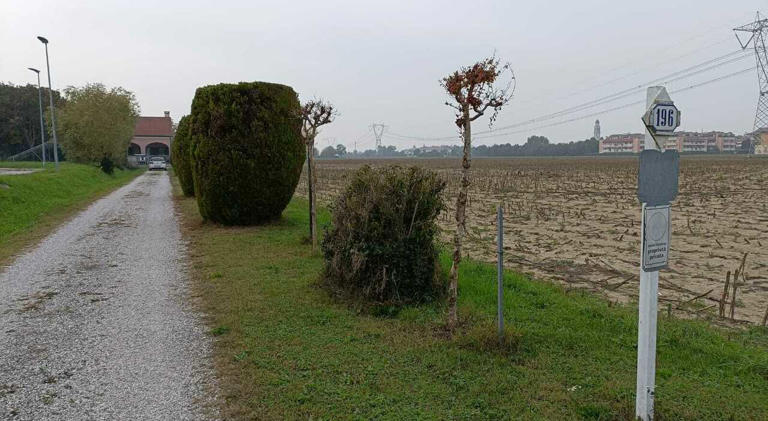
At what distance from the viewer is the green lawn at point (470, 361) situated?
11.8 feet

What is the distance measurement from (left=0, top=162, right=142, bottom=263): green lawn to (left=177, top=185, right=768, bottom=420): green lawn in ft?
21.7

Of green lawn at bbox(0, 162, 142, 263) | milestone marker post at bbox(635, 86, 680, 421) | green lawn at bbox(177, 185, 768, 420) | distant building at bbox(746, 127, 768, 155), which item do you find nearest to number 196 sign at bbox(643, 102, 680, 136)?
milestone marker post at bbox(635, 86, 680, 421)

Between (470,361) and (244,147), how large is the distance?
852 centimetres

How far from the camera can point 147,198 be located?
71.8 ft

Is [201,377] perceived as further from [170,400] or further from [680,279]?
[680,279]

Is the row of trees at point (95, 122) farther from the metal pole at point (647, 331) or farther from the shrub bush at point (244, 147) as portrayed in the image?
the metal pole at point (647, 331)

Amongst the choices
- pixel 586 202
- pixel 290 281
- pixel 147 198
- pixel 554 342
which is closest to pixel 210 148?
pixel 290 281

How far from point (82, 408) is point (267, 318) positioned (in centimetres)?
212

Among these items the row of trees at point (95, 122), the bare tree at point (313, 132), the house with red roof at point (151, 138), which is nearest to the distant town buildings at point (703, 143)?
the house with red roof at point (151, 138)

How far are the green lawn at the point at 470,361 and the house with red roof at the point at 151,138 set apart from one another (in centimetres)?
7397

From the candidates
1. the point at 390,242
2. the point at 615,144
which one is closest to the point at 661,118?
the point at 390,242

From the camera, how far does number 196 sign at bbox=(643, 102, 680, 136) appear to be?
3043 millimetres

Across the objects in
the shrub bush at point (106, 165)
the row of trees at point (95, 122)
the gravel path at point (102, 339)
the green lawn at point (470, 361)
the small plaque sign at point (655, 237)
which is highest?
the row of trees at point (95, 122)

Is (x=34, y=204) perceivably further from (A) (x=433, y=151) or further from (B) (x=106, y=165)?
(A) (x=433, y=151)
